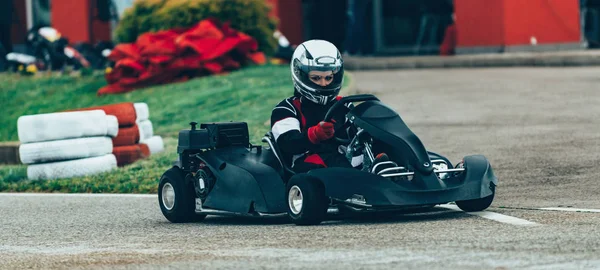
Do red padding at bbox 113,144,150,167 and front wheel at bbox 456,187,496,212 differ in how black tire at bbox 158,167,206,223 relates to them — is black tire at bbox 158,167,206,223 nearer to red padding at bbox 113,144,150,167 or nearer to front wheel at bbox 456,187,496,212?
front wheel at bbox 456,187,496,212

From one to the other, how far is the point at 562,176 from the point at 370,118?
3008 millimetres

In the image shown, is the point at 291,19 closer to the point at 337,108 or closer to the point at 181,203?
the point at 181,203

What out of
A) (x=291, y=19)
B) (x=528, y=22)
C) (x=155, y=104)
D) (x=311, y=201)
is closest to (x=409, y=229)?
(x=311, y=201)

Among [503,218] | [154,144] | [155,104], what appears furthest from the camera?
[155,104]

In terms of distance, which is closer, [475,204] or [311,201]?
[311,201]

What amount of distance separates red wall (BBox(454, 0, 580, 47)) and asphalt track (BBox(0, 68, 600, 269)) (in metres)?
12.1

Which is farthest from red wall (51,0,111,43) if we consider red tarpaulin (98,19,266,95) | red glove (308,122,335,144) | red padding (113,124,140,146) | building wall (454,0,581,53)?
red glove (308,122,335,144)

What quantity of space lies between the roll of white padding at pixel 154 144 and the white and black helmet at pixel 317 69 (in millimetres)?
5601

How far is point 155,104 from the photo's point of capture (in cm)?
1902

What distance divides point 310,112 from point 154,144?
576 cm

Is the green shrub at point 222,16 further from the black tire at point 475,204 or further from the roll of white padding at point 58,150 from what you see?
the black tire at point 475,204

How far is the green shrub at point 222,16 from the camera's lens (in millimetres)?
22234

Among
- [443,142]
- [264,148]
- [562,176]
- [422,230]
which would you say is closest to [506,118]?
[443,142]

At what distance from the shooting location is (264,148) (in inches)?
361
